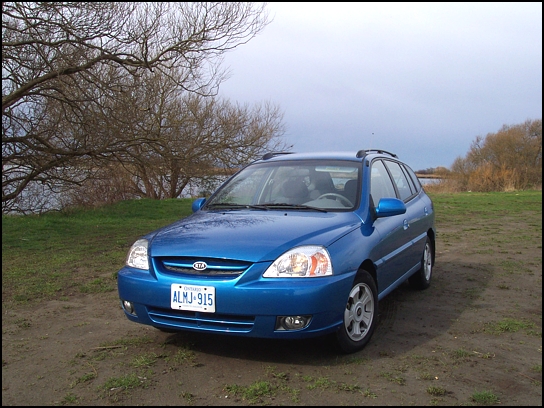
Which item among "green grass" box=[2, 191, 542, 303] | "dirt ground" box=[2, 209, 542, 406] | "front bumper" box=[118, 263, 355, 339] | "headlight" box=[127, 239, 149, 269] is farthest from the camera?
"green grass" box=[2, 191, 542, 303]

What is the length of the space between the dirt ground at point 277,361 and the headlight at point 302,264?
606mm

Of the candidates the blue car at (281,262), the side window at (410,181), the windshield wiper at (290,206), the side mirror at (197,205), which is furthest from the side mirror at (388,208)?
the side window at (410,181)

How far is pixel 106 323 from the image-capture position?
489 cm

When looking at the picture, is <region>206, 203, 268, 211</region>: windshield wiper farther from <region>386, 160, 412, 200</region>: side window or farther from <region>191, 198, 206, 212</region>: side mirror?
<region>386, 160, 412, 200</region>: side window

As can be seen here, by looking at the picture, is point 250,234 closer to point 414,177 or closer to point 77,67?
point 414,177

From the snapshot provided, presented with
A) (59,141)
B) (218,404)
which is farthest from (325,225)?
(59,141)

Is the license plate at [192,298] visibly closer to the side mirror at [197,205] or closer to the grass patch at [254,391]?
the grass patch at [254,391]

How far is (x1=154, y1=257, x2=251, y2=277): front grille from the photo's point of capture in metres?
3.70

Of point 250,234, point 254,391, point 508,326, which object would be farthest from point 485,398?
point 250,234

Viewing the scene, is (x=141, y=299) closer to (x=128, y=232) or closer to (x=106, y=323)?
(x=106, y=323)

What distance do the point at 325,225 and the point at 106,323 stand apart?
220 centimetres

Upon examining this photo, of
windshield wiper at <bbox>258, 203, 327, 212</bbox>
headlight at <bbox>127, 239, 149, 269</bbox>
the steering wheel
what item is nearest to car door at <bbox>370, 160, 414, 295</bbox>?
the steering wheel

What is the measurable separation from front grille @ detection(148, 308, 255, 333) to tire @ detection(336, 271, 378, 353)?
692 millimetres

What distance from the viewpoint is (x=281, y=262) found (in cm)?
371
